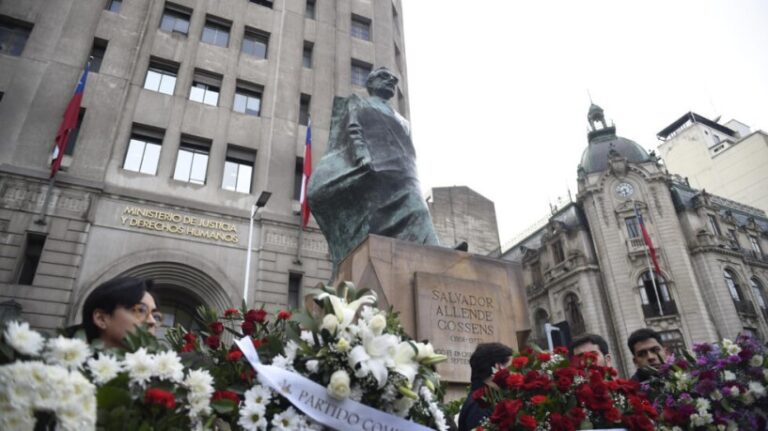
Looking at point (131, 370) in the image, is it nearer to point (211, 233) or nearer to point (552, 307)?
point (211, 233)

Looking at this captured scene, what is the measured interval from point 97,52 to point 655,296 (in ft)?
100

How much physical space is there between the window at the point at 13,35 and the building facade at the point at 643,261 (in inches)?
1055

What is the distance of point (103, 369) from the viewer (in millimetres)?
1602

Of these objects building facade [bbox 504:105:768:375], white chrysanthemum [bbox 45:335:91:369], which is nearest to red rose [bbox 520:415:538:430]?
white chrysanthemum [bbox 45:335:91:369]

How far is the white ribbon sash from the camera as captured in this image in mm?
1936

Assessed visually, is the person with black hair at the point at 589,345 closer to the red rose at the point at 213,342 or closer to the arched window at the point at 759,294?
the red rose at the point at 213,342

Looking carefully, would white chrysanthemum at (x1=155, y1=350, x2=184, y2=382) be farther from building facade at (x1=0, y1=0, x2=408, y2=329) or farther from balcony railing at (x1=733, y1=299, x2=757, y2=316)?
balcony railing at (x1=733, y1=299, x2=757, y2=316)

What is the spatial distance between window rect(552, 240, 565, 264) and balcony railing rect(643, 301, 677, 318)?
6.75 m

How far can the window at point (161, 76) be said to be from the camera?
16719mm

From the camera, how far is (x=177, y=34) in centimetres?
1797

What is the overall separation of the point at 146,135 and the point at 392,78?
11.9 m

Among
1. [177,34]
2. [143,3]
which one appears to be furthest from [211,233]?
[143,3]

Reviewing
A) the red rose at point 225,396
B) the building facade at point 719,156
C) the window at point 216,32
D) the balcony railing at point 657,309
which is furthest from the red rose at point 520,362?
the building facade at point 719,156

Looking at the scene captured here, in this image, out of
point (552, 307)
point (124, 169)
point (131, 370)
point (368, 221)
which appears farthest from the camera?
point (552, 307)
